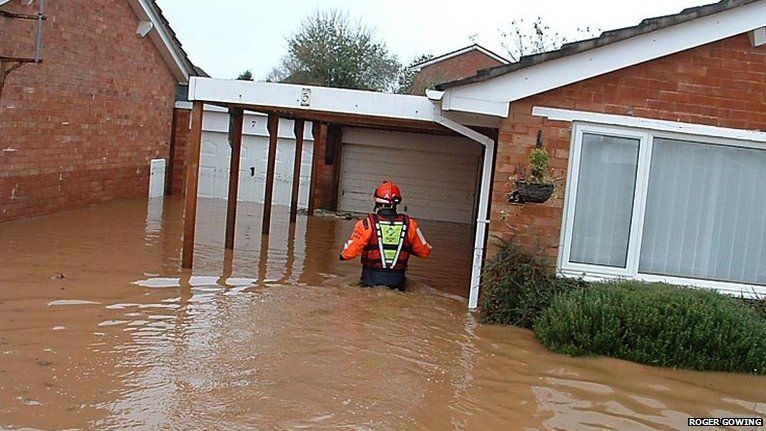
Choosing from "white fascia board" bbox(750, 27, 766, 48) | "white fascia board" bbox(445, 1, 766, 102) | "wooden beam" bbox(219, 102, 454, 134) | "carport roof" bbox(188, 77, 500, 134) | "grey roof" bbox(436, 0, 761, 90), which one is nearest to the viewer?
"grey roof" bbox(436, 0, 761, 90)

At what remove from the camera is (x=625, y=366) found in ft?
25.7

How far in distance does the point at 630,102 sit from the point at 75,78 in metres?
10.7

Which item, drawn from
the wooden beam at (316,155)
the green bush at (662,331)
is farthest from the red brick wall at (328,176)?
the green bush at (662,331)

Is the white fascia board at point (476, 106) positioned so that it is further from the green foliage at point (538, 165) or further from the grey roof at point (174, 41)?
the grey roof at point (174, 41)

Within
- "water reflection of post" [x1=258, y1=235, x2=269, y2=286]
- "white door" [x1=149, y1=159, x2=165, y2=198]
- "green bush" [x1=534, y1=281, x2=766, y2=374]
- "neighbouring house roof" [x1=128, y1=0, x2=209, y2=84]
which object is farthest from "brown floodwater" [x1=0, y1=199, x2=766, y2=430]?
"white door" [x1=149, y1=159, x2=165, y2=198]

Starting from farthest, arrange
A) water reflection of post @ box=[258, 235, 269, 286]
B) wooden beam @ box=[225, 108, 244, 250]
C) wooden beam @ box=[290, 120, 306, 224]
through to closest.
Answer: wooden beam @ box=[290, 120, 306, 224]
wooden beam @ box=[225, 108, 244, 250]
water reflection of post @ box=[258, 235, 269, 286]

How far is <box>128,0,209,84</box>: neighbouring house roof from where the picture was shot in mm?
18906

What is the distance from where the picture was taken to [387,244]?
34.3 feet

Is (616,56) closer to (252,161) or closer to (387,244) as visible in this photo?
(387,244)

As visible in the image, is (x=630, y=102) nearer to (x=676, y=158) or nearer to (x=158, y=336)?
(x=676, y=158)

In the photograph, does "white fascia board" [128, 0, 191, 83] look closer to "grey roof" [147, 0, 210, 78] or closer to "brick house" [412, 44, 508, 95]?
"grey roof" [147, 0, 210, 78]

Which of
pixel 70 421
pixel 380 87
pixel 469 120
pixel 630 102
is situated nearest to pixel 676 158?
pixel 630 102

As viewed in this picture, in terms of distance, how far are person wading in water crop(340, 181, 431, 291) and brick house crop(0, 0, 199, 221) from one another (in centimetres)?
633

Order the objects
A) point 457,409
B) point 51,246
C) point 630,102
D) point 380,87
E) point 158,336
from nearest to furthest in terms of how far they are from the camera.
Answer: point 457,409 < point 158,336 < point 630,102 < point 51,246 < point 380,87
